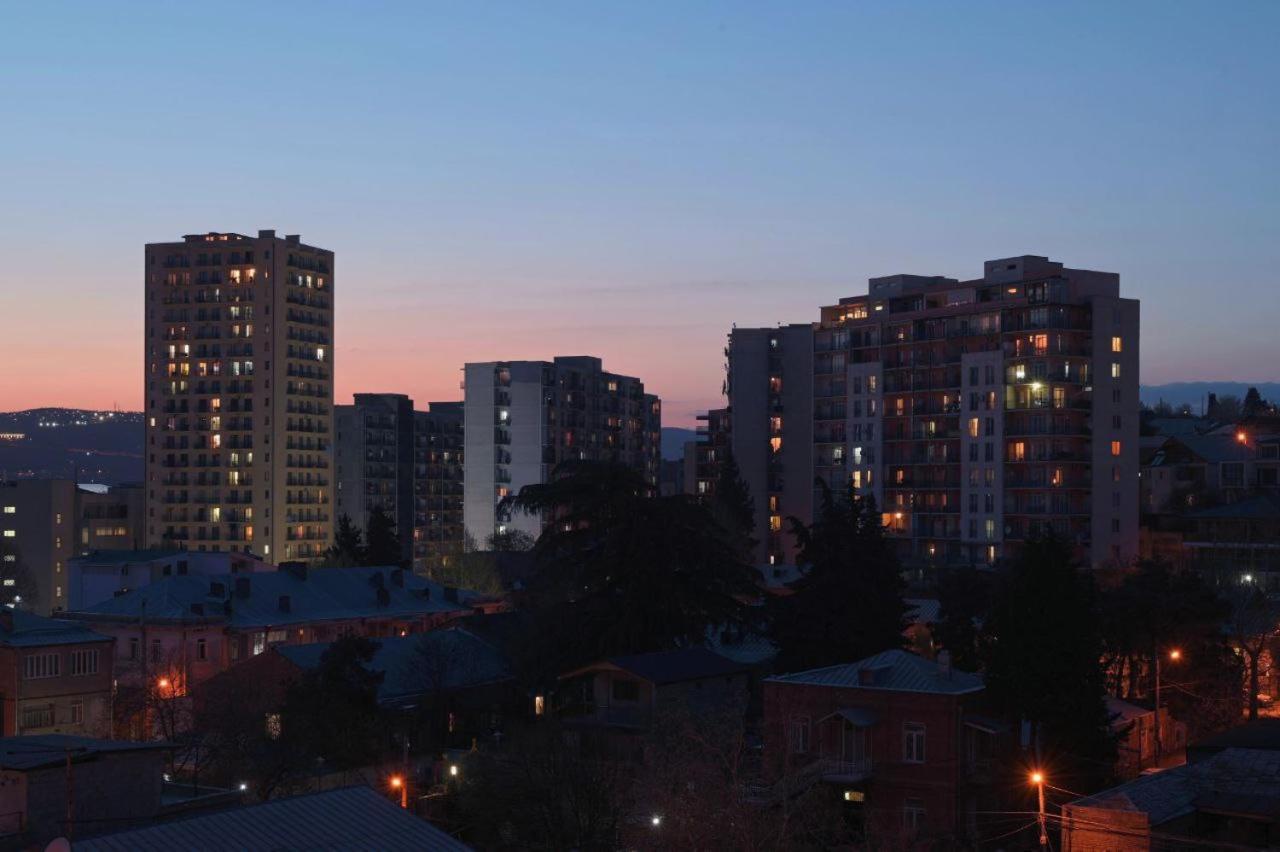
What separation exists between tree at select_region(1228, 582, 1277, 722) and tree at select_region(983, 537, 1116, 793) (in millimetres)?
13693

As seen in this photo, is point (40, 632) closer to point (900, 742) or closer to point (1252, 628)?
point (900, 742)

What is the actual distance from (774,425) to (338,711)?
75.9m

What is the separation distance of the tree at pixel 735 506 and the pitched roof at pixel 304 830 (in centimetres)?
7134

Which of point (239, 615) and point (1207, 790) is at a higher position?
point (239, 615)

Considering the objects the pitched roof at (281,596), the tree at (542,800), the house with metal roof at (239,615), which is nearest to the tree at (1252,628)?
the tree at (542,800)

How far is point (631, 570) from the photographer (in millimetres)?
55906

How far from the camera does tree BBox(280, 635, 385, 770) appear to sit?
48.2 m

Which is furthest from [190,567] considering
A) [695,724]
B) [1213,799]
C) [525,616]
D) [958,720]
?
[1213,799]

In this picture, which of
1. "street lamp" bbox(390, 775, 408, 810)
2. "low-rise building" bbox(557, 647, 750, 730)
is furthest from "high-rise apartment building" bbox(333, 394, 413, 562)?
"street lamp" bbox(390, 775, 408, 810)

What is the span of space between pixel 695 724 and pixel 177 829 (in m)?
23.0

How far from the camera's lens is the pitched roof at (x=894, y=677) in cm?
4488

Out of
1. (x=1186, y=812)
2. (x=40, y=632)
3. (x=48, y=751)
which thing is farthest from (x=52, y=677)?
(x=1186, y=812)

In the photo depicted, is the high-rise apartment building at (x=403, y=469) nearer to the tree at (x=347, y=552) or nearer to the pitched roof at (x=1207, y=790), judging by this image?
the tree at (x=347, y=552)

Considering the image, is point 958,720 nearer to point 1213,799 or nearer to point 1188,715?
point 1213,799
